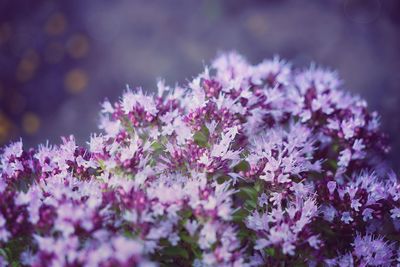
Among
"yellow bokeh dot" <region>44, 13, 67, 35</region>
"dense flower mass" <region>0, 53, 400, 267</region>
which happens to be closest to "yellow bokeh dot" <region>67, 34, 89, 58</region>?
"yellow bokeh dot" <region>44, 13, 67, 35</region>

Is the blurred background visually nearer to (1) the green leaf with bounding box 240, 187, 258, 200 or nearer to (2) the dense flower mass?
(2) the dense flower mass

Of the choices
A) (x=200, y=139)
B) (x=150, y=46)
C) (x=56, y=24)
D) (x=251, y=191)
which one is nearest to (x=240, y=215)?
(x=251, y=191)

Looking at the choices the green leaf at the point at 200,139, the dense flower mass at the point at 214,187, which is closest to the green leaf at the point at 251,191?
the dense flower mass at the point at 214,187

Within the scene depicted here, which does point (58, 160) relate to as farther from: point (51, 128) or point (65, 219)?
point (51, 128)

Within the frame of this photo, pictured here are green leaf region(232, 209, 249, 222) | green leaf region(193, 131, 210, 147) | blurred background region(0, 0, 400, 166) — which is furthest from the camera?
blurred background region(0, 0, 400, 166)

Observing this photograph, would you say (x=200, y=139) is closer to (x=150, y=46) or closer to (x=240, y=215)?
(x=240, y=215)

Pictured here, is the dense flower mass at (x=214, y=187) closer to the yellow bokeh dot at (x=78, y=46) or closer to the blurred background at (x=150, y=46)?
the blurred background at (x=150, y=46)
